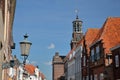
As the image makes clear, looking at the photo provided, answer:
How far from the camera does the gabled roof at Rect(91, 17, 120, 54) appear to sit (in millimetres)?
43625

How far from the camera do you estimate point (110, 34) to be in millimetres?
45344

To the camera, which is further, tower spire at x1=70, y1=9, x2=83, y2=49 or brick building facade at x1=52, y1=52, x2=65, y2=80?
brick building facade at x1=52, y1=52, x2=65, y2=80

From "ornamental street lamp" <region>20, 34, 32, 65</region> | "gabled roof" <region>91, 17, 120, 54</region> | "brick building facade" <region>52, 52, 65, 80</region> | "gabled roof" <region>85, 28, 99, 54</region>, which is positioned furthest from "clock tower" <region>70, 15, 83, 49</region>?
"ornamental street lamp" <region>20, 34, 32, 65</region>

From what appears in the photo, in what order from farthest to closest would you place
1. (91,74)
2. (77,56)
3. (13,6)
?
(77,56) → (91,74) → (13,6)

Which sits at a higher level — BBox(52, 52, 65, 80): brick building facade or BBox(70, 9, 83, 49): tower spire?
BBox(70, 9, 83, 49): tower spire

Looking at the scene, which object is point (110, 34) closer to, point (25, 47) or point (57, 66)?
point (25, 47)

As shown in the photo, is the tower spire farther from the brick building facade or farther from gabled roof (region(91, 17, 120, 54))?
gabled roof (region(91, 17, 120, 54))

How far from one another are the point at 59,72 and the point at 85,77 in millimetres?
65135

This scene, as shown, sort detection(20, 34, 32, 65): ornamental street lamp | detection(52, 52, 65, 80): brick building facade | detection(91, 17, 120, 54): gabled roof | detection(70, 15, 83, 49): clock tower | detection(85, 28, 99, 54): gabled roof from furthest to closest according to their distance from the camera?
detection(52, 52, 65, 80): brick building facade
detection(70, 15, 83, 49): clock tower
detection(85, 28, 99, 54): gabled roof
detection(91, 17, 120, 54): gabled roof
detection(20, 34, 32, 65): ornamental street lamp

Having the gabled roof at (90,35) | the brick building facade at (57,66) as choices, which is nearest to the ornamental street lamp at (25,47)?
the gabled roof at (90,35)

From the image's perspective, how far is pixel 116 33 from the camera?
1800 inches

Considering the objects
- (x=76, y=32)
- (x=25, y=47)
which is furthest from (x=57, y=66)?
(x=25, y=47)

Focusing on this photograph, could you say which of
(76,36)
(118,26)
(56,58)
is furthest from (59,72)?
(118,26)

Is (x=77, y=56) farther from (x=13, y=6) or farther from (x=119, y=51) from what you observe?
(x=13, y=6)
